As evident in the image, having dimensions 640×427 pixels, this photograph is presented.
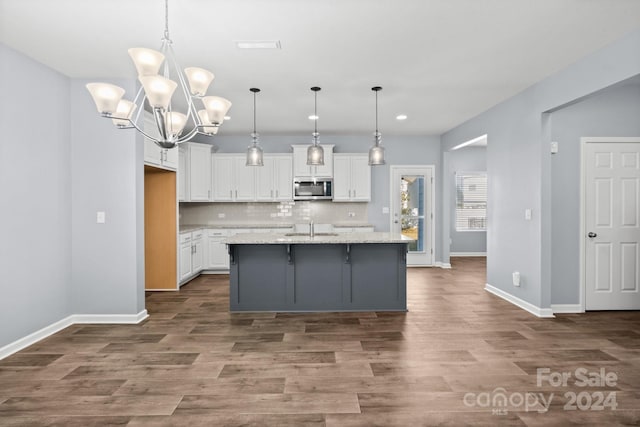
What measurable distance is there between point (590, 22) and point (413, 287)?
3969mm

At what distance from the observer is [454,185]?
354 inches

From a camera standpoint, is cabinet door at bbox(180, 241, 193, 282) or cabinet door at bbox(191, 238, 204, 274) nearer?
cabinet door at bbox(180, 241, 193, 282)

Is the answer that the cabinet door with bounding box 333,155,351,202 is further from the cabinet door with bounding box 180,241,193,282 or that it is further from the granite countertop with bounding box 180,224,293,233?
the cabinet door with bounding box 180,241,193,282

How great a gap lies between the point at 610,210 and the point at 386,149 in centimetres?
390

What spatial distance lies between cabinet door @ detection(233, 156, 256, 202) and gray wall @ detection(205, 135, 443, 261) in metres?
0.47

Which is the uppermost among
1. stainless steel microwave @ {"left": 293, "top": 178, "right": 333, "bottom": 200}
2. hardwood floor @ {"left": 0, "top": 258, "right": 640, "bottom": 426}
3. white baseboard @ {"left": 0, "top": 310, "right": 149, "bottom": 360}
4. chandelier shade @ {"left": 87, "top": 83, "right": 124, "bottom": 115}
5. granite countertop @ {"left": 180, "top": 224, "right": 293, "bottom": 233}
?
chandelier shade @ {"left": 87, "top": 83, "right": 124, "bottom": 115}

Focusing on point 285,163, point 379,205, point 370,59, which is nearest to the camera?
point 370,59

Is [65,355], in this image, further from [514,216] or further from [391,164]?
[391,164]

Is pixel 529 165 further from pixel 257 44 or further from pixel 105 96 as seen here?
pixel 105 96

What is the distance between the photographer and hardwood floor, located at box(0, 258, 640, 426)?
2291mm

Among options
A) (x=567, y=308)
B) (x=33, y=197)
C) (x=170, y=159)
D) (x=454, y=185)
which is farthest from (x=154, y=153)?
(x=454, y=185)

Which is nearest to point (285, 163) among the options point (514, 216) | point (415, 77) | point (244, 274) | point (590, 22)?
point (244, 274)

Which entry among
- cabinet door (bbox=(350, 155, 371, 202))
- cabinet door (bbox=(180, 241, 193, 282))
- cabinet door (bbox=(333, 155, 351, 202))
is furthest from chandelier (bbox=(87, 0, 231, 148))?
cabinet door (bbox=(350, 155, 371, 202))

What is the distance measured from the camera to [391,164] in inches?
293
